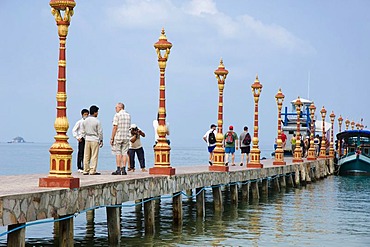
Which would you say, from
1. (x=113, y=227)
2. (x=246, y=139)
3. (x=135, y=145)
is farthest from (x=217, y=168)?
(x=113, y=227)

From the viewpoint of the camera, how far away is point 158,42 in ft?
67.7

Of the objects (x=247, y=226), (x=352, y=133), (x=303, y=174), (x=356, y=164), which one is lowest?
(x=247, y=226)

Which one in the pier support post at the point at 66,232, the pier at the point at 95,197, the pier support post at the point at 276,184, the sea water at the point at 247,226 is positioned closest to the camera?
the pier at the point at 95,197

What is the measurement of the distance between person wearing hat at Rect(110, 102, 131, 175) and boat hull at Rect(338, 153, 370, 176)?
124ft

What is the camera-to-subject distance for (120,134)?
19750 millimetres

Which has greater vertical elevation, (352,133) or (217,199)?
(352,133)

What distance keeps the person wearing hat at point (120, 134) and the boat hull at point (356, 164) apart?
3769 centimetres

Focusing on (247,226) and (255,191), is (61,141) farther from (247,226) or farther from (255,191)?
(255,191)

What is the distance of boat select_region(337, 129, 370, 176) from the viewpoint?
55344 millimetres

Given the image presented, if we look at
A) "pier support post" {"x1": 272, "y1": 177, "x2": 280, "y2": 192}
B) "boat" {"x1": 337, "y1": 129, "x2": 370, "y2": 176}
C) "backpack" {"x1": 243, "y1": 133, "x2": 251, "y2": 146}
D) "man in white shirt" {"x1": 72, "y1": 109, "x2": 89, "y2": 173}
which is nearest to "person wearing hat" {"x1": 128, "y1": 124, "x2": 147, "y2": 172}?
"man in white shirt" {"x1": 72, "y1": 109, "x2": 89, "y2": 173}

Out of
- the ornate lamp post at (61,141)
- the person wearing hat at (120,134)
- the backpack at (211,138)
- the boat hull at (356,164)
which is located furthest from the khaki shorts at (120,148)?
the boat hull at (356,164)

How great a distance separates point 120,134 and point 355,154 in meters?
38.3

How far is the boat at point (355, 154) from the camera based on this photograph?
182 feet

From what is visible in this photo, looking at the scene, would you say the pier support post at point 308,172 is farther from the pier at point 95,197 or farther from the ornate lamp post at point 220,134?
the ornate lamp post at point 220,134
